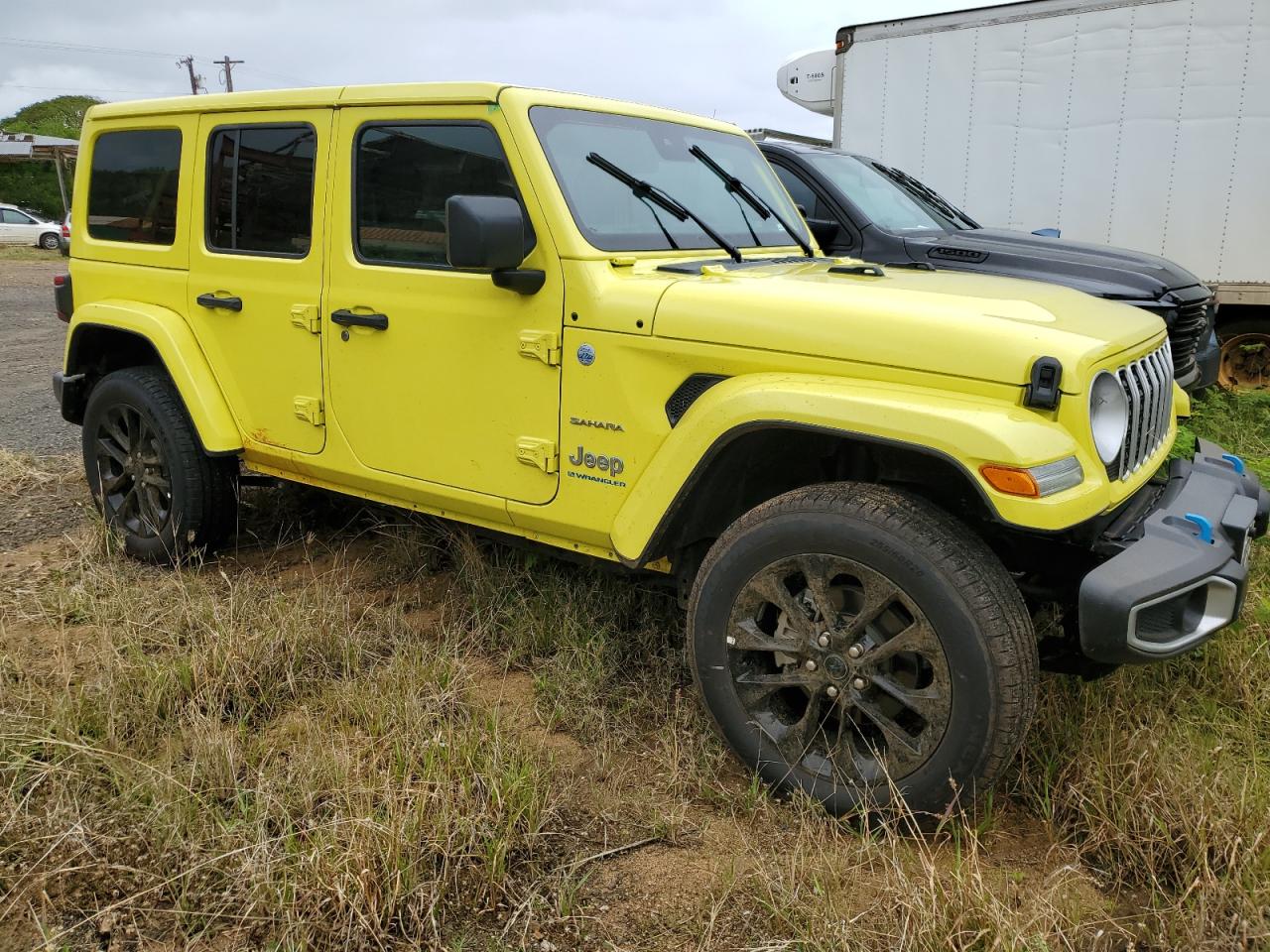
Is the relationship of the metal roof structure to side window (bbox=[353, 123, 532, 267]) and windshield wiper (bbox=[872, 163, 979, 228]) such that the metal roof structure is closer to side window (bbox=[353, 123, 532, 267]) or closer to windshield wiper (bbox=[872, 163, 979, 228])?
windshield wiper (bbox=[872, 163, 979, 228])

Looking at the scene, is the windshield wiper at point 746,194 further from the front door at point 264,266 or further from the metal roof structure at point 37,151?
the metal roof structure at point 37,151

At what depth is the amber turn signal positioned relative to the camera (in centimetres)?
228

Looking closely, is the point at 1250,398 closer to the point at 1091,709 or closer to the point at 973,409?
the point at 1091,709

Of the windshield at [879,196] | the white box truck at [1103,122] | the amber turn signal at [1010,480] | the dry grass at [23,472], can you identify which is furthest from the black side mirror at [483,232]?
the white box truck at [1103,122]

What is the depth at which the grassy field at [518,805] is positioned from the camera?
2225mm

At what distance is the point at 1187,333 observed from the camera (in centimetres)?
605

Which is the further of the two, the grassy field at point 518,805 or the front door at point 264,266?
the front door at point 264,266

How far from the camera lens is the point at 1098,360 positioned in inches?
98.3

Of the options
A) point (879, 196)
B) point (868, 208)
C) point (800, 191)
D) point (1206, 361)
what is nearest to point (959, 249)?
point (868, 208)

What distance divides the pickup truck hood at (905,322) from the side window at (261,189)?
1.52 meters

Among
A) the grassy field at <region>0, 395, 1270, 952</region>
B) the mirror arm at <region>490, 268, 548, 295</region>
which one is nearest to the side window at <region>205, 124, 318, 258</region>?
the mirror arm at <region>490, 268, 548, 295</region>

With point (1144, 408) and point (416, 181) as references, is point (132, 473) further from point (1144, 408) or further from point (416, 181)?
point (1144, 408)

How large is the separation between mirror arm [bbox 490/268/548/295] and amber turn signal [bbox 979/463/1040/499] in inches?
56.4

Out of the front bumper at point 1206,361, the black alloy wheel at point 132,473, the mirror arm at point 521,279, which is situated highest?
the mirror arm at point 521,279
